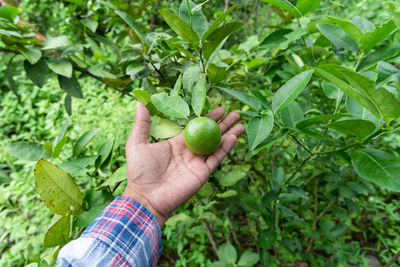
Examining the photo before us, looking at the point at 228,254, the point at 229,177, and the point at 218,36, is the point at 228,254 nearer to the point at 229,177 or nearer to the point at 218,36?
the point at 229,177

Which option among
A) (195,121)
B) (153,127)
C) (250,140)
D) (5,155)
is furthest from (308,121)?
(5,155)

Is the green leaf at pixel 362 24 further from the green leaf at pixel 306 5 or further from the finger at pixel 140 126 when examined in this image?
Answer: the finger at pixel 140 126

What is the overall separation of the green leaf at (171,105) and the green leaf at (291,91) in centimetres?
33

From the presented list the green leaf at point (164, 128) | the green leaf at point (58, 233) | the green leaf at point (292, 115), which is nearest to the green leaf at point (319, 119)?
the green leaf at point (292, 115)

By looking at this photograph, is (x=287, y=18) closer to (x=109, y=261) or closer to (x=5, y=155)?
(x=109, y=261)

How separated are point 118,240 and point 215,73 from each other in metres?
0.70

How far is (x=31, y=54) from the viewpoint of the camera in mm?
1197

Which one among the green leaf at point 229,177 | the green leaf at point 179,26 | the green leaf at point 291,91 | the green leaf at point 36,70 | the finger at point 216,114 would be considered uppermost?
the green leaf at point 179,26

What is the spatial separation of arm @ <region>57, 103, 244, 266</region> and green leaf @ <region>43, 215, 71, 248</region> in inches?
1.9

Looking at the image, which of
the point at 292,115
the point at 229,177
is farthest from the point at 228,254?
the point at 292,115

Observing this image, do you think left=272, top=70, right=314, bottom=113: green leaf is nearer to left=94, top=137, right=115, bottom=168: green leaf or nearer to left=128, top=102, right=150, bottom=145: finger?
left=128, top=102, right=150, bottom=145: finger

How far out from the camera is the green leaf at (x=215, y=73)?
0.90 metres

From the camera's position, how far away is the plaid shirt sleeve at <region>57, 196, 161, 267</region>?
75 cm

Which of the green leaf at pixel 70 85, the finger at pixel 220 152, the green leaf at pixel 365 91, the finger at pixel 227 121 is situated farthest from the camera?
the green leaf at pixel 70 85
